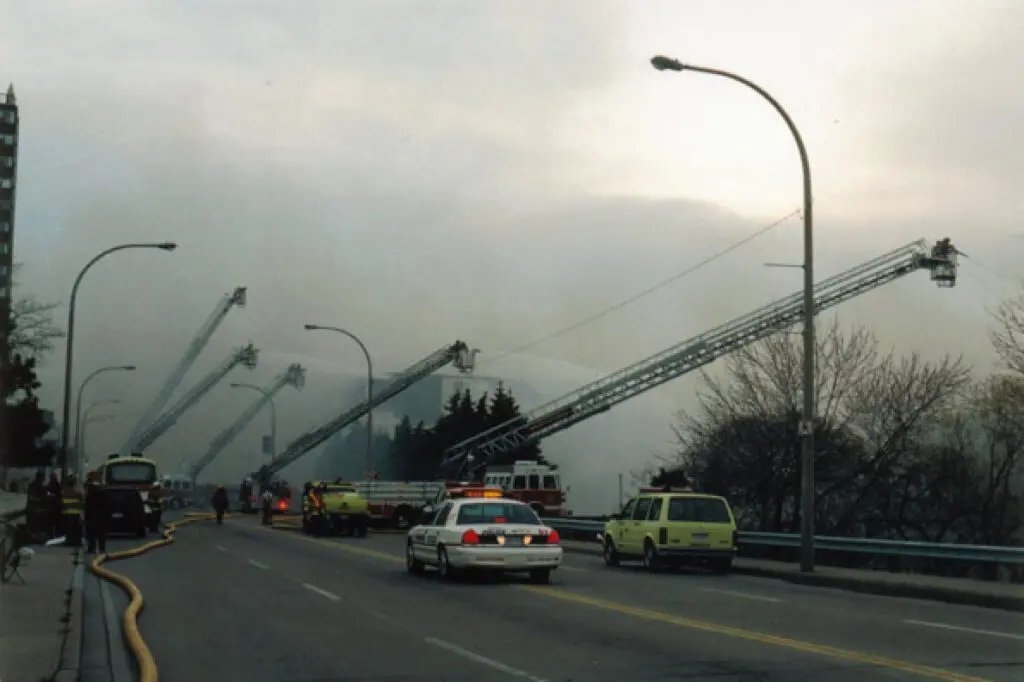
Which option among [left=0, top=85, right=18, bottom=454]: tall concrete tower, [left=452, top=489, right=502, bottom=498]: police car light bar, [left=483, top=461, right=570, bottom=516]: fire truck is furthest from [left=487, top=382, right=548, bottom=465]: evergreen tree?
[left=0, top=85, right=18, bottom=454]: tall concrete tower

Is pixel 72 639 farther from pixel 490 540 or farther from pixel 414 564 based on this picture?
pixel 414 564

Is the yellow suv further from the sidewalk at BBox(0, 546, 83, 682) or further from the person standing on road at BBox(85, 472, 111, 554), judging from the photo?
the person standing on road at BBox(85, 472, 111, 554)

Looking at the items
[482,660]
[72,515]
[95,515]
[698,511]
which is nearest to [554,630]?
[482,660]

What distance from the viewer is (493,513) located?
22.8 metres

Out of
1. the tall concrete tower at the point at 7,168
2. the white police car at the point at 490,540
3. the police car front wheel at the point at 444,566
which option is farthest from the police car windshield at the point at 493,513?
the tall concrete tower at the point at 7,168

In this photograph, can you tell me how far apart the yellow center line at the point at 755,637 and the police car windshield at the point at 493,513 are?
5.13ft

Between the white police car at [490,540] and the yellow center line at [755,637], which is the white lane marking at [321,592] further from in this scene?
the yellow center line at [755,637]

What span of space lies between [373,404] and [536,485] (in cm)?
3103

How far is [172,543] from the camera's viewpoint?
120 feet

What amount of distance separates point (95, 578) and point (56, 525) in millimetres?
13349

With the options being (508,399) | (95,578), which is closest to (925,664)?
(95,578)

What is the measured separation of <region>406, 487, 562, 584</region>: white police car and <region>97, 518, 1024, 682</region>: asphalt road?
1.36 ft

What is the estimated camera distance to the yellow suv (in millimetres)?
26141

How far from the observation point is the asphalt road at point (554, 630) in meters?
11.5
